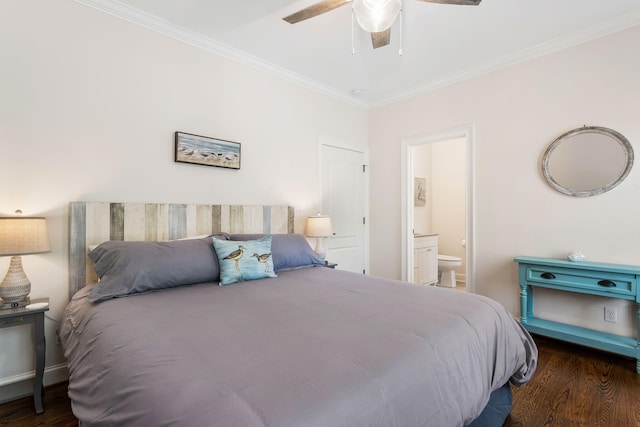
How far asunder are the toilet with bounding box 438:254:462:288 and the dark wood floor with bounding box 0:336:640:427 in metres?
2.35

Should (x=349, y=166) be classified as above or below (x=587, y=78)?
below

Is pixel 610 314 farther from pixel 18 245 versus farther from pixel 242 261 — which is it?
pixel 18 245

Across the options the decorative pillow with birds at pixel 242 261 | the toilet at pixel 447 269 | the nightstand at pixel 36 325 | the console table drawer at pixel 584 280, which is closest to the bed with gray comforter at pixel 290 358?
the nightstand at pixel 36 325

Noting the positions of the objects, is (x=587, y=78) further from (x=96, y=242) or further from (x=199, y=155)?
(x=96, y=242)

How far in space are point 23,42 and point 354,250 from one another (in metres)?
3.66

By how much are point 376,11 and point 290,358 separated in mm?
1830

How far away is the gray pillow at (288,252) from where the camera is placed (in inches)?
101

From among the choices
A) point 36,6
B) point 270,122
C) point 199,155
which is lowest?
point 199,155

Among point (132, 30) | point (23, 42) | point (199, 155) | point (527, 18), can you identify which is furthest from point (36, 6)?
point (527, 18)

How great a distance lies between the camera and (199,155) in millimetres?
2807

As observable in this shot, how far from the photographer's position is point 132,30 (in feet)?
8.12

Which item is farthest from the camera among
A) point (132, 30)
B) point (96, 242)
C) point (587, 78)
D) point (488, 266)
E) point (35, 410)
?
point (488, 266)

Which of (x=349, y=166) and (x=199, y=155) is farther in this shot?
(x=349, y=166)

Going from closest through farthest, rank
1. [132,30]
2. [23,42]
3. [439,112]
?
[23,42], [132,30], [439,112]
